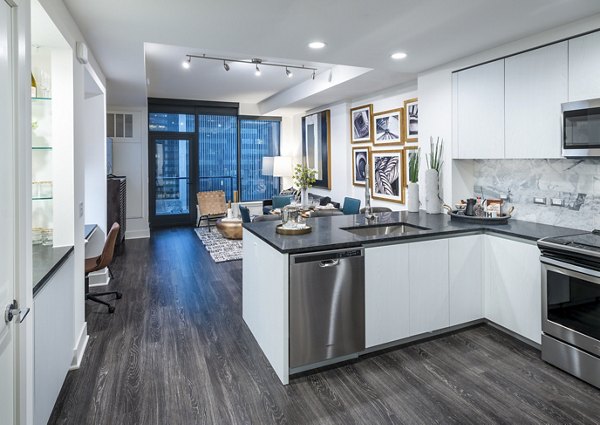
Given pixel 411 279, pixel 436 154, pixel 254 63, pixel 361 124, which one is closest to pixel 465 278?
pixel 411 279

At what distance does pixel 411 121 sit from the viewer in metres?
5.35

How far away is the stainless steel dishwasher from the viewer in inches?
100

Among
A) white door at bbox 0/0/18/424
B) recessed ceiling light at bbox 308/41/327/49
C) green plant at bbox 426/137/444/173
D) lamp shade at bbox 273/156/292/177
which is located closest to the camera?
white door at bbox 0/0/18/424

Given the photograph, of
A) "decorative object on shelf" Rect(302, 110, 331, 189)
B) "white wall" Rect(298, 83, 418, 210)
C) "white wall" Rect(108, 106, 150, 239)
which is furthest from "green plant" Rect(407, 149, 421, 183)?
"white wall" Rect(108, 106, 150, 239)

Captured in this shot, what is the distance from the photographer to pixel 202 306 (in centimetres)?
396

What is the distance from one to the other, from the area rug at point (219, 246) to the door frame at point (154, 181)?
1.00 metres

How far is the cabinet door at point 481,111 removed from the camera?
11.2 feet

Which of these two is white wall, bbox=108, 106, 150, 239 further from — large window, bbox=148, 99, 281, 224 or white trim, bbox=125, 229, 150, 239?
large window, bbox=148, 99, 281, 224

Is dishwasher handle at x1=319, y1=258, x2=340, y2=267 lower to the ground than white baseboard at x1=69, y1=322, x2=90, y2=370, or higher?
higher

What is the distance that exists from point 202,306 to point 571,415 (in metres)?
3.10

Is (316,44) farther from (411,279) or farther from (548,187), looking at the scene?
(548,187)

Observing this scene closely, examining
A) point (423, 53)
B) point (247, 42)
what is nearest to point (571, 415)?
point (423, 53)

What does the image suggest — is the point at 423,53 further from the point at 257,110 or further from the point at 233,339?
the point at 257,110

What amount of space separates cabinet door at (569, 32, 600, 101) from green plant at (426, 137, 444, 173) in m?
1.37
